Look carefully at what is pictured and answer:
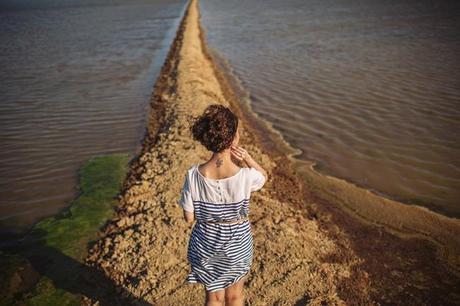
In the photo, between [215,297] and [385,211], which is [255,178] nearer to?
[215,297]

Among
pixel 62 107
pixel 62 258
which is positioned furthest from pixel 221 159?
pixel 62 107

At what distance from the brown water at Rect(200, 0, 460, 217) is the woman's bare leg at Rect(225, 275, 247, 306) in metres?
4.43

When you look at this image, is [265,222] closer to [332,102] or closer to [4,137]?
[332,102]

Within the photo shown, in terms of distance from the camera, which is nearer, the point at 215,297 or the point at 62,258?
the point at 215,297

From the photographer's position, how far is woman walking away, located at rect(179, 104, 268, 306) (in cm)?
234

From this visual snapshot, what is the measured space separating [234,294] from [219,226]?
2.15 feet

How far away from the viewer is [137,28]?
26.6 meters

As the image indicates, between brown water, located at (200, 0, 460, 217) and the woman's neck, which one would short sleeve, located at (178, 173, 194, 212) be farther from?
brown water, located at (200, 0, 460, 217)

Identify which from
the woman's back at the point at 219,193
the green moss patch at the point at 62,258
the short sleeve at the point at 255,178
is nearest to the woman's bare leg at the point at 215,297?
the woman's back at the point at 219,193

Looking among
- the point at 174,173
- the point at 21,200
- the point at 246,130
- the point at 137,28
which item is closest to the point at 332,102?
the point at 246,130

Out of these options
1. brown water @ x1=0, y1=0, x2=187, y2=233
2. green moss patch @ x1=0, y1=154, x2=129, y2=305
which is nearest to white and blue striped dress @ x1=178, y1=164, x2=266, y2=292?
green moss patch @ x1=0, y1=154, x2=129, y2=305

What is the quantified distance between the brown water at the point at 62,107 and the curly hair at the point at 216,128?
4.62 meters

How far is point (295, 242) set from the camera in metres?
4.69

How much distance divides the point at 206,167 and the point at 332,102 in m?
8.59
